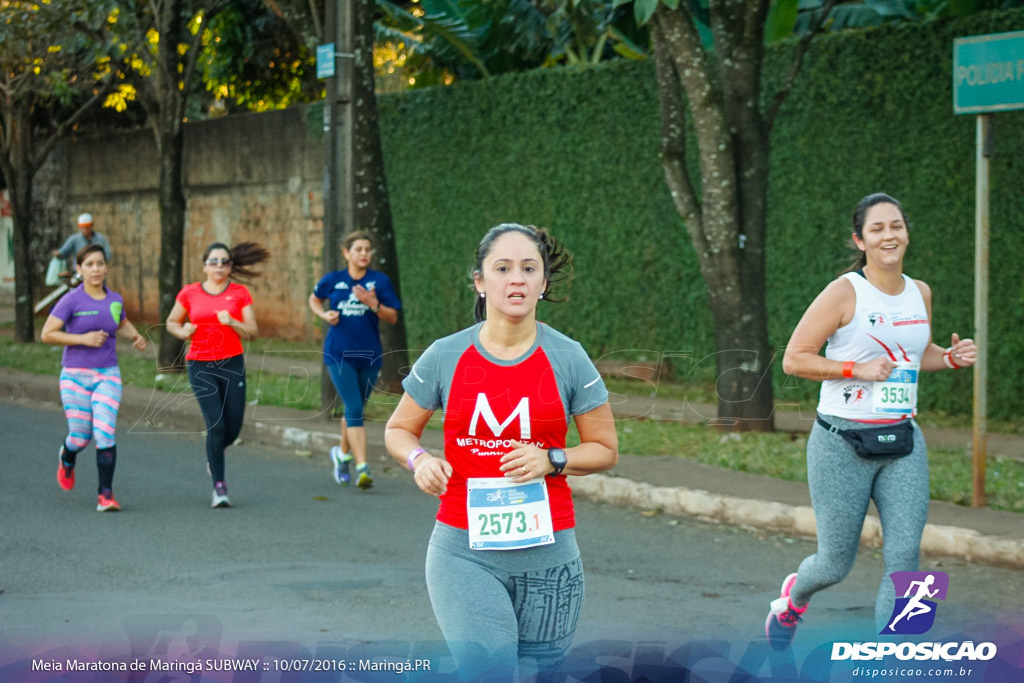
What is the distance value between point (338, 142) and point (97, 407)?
504cm

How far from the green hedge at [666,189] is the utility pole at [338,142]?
12.4 ft

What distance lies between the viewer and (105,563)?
23.4ft

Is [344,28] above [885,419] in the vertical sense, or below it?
above

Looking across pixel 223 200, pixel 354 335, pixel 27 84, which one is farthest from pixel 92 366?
pixel 223 200

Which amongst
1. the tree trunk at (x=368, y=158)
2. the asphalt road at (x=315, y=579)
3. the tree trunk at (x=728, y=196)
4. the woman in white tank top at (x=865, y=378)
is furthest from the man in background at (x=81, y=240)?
the woman in white tank top at (x=865, y=378)

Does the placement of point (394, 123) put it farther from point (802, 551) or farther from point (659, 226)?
point (802, 551)

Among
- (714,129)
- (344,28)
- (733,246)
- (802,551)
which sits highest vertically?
(344,28)

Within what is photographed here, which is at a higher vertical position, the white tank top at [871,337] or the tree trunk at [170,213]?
the tree trunk at [170,213]

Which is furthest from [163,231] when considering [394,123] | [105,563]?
[105,563]

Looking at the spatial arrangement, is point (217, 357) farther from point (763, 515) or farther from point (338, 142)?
point (338, 142)

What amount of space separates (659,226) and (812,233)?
205 cm

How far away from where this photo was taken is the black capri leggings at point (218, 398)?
29.1ft

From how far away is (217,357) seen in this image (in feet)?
29.2

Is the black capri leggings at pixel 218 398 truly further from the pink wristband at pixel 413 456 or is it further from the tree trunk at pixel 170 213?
the tree trunk at pixel 170 213
